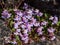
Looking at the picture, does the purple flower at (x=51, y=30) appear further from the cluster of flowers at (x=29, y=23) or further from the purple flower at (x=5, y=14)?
the purple flower at (x=5, y=14)

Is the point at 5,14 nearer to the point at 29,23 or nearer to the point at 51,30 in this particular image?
the point at 29,23

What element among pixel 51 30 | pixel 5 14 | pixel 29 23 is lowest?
pixel 51 30

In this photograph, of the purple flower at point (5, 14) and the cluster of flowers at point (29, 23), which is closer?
the cluster of flowers at point (29, 23)

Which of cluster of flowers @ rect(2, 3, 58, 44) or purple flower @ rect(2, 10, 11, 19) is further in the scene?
purple flower @ rect(2, 10, 11, 19)

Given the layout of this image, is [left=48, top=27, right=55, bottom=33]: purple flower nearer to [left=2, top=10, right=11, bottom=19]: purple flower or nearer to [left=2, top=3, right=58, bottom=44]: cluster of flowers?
[left=2, top=3, right=58, bottom=44]: cluster of flowers

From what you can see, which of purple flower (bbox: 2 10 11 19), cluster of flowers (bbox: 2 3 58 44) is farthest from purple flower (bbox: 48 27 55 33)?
purple flower (bbox: 2 10 11 19)

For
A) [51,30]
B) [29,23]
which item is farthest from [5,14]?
[51,30]

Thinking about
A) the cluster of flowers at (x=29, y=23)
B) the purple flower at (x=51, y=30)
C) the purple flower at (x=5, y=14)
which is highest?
the purple flower at (x=5, y=14)

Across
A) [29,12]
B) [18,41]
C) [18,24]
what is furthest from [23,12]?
[18,41]

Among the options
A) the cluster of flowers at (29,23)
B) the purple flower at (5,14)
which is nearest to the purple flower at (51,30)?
the cluster of flowers at (29,23)
